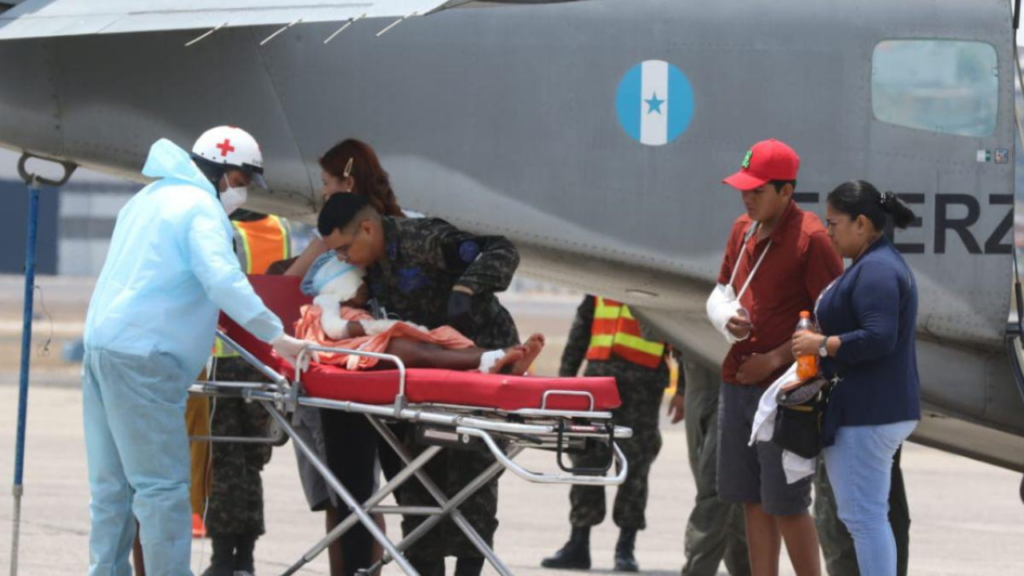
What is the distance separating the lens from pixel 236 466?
8.16m

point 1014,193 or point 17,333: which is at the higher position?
point 1014,193

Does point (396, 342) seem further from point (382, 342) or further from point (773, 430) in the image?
point (773, 430)

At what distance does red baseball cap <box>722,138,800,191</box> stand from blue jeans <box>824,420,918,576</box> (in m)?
0.94

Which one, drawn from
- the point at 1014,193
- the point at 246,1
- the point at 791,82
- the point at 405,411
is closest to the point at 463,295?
the point at 405,411

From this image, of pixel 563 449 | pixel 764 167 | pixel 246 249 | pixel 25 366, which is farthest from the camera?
→ pixel 246 249

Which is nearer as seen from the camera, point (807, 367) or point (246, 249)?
point (807, 367)

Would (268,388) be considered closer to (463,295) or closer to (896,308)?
(463,295)

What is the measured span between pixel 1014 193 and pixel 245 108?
3.40 metres

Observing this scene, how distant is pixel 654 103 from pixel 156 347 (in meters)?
2.72

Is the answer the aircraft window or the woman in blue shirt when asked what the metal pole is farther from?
the aircraft window

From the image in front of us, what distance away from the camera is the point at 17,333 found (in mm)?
36094

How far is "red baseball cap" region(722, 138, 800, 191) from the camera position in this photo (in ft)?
20.9

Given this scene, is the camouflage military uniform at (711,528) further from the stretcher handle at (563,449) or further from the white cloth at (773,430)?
the stretcher handle at (563,449)

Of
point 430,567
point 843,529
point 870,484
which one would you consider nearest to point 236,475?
point 430,567
